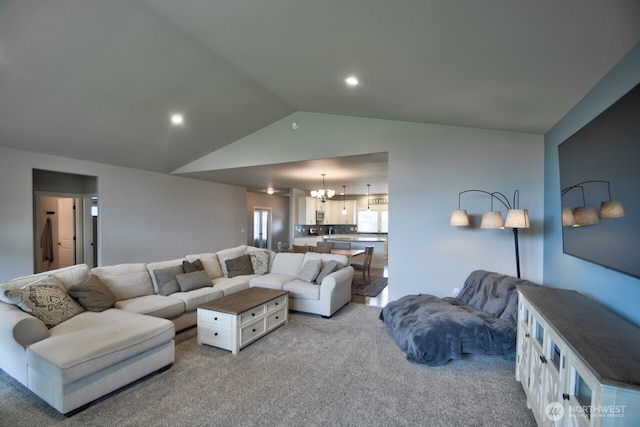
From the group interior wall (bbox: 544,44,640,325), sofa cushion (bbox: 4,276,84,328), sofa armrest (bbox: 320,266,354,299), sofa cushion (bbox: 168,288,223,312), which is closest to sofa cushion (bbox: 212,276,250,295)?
sofa cushion (bbox: 168,288,223,312)

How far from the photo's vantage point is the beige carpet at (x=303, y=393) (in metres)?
2.07

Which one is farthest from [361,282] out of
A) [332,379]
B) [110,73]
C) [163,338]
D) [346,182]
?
[110,73]

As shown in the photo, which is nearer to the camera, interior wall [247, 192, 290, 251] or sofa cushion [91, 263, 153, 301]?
sofa cushion [91, 263, 153, 301]

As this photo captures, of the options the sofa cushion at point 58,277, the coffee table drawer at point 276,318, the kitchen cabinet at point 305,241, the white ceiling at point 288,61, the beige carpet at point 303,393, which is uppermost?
the white ceiling at point 288,61

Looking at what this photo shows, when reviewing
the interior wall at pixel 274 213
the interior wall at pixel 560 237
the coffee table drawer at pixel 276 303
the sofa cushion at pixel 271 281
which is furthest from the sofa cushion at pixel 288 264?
the interior wall at pixel 274 213

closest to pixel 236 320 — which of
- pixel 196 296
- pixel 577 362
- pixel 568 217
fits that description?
pixel 196 296

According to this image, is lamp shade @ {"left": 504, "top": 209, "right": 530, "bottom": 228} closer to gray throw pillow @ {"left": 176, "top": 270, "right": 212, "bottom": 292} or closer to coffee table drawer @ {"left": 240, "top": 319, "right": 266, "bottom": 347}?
coffee table drawer @ {"left": 240, "top": 319, "right": 266, "bottom": 347}

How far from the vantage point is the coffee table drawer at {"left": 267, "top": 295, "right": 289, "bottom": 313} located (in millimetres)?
3637

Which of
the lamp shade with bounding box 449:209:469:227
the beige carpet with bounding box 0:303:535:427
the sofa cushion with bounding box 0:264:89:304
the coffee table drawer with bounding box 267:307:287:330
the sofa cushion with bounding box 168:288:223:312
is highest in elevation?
the lamp shade with bounding box 449:209:469:227

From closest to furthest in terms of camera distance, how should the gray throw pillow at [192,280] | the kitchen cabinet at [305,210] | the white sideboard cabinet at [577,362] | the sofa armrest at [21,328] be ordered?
the white sideboard cabinet at [577,362] < the sofa armrest at [21,328] < the gray throw pillow at [192,280] < the kitchen cabinet at [305,210]

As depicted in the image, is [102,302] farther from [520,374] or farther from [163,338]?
[520,374]

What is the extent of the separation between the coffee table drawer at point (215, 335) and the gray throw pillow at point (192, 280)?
831 millimetres

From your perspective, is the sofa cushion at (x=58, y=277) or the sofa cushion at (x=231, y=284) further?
the sofa cushion at (x=231, y=284)

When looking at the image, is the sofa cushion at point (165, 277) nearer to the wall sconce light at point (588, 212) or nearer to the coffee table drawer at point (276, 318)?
the coffee table drawer at point (276, 318)
